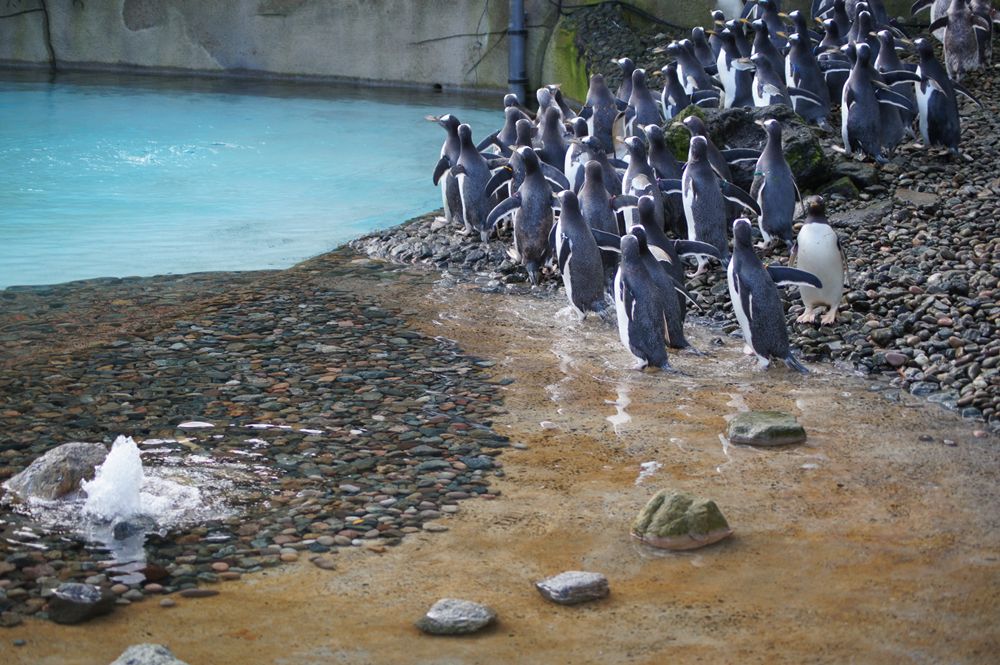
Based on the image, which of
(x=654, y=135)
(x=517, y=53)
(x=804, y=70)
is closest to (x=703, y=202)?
(x=654, y=135)

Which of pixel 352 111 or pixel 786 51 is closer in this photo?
pixel 786 51

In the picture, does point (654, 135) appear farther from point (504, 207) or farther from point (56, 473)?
point (56, 473)

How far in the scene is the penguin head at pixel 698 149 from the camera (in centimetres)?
675

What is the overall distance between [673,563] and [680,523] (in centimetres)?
14

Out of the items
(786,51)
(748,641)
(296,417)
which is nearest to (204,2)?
(786,51)

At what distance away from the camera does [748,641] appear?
3055 millimetres

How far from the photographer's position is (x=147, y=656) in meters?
2.79

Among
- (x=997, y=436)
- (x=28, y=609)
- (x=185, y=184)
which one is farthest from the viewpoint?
(x=185, y=184)

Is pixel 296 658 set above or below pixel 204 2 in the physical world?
below

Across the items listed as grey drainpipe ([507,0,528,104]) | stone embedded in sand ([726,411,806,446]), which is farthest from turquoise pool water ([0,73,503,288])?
stone embedded in sand ([726,411,806,446])

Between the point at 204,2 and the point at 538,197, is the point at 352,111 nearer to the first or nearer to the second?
the point at 204,2

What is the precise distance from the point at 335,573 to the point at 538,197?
4.08 m

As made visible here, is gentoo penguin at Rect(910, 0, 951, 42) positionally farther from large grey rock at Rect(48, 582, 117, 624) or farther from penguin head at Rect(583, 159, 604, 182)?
large grey rock at Rect(48, 582, 117, 624)

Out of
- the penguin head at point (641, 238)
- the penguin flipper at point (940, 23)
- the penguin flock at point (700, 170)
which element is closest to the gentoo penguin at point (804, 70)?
the penguin flock at point (700, 170)
